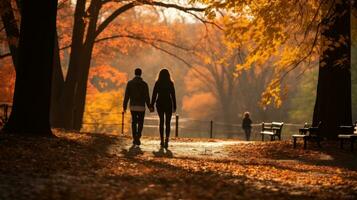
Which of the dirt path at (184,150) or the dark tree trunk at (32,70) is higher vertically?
the dark tree trunk at (32,70)

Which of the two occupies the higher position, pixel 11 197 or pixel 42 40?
pixel 42 40

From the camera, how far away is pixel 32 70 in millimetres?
13203

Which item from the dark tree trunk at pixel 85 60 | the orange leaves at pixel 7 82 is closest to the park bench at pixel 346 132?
the dark tree trunk at pixel 85 60

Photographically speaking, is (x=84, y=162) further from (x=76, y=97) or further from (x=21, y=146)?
(x=76, y=97)

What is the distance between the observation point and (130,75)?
7906cm

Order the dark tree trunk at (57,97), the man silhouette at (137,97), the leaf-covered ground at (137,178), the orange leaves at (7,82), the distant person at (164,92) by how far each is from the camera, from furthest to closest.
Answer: the orange leaves at (7,82), the dark tree trunk at (57,97), the man silhouette at (137,97), the distant person at (164,92), the leaf-covered ground at (137,178)

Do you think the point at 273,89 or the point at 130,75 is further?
the point at 130,75

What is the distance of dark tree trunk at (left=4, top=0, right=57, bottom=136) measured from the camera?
13.2 meters

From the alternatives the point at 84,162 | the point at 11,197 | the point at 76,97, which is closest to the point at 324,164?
the point at 84,162

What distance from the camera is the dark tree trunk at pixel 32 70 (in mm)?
13188

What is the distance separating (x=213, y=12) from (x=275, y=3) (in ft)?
6.30

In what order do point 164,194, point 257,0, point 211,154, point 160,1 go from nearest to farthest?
point 164,194
point 211,154
point 257,0
point 160,1

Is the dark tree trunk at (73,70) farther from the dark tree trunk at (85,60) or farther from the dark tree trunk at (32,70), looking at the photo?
the dark tree trunk at (32,70)

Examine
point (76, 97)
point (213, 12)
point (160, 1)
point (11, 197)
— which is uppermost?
point (160, 1)
